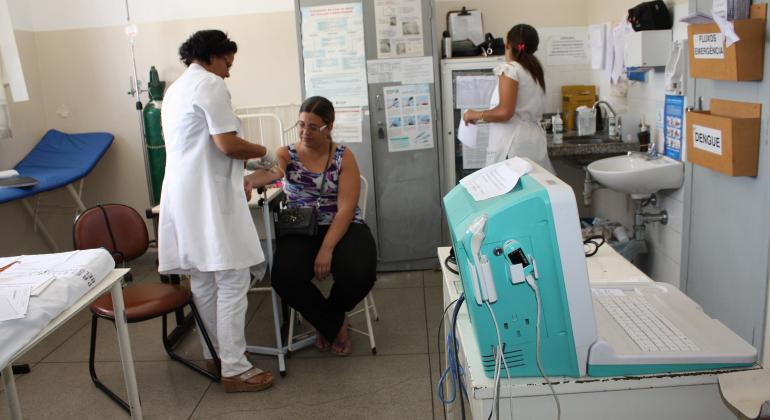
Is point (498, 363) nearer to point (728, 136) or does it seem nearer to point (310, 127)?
point (728, 136)

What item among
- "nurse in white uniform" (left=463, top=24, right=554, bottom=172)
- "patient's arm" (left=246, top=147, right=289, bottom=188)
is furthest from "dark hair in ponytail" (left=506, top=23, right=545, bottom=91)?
"patient's arm" (left=246, top=147, right=289, bottom=188)

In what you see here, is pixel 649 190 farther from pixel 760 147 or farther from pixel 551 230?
pixel 551 230

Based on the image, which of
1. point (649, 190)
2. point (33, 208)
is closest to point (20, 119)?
point (33, 208)

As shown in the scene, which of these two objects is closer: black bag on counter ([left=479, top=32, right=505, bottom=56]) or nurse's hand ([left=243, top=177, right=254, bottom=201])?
nurse's hand ([left=243, top=177, right=254, bottom=201])

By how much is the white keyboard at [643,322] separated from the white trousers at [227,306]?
1616mm

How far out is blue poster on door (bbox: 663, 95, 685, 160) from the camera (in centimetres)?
309

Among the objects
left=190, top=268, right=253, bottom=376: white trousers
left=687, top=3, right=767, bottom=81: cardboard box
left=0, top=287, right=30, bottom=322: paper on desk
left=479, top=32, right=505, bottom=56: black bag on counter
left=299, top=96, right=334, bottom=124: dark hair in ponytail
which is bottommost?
left=190, top=268, right=253, bottom=376: white trousers

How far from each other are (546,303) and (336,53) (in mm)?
3076

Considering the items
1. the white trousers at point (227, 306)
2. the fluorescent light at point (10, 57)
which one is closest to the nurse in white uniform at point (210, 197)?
the white trousers at point (227, 306)

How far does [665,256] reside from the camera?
338cm

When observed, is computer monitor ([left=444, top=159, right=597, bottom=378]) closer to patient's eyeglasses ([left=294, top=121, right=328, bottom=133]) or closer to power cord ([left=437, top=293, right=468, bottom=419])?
power cord ([left=437, top=293, right=468, bottom=419])

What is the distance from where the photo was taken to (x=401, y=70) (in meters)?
4.14

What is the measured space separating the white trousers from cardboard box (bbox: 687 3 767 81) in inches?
78.9

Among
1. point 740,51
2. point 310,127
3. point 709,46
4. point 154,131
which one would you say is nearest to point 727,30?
point 740,51
